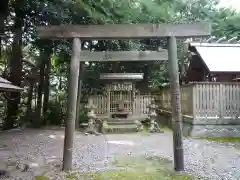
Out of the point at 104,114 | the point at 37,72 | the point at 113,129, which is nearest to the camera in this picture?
the point at 113,129

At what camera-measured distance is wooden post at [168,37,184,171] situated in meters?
5.01

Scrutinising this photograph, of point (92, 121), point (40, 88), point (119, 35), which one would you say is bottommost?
point (92, 121)

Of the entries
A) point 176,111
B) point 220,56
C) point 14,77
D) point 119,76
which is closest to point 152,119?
point 119,76

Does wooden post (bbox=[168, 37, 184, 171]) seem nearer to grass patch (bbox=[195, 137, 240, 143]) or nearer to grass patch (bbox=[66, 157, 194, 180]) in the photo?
grass patch (bbox=[66, 157, 194, 180])

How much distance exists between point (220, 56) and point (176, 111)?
7.70 meters

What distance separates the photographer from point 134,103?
12.5 metres

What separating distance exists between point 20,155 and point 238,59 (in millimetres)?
9924

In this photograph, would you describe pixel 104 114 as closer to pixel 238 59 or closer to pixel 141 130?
pixel 141 130

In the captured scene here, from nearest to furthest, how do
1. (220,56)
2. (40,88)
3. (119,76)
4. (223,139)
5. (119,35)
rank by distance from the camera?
1. (119,35)
2. (223,139)
3. (220,56)
4. (119,76)
5. (40,88)

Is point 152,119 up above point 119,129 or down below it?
above

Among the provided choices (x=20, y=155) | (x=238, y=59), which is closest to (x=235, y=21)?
(x=238, y=59)

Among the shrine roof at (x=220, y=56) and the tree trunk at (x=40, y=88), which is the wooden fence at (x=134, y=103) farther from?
the shrine roof at (x=220, y=56)

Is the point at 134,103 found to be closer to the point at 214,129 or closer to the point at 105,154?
the point at 214,129

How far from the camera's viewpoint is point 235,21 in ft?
46.7
